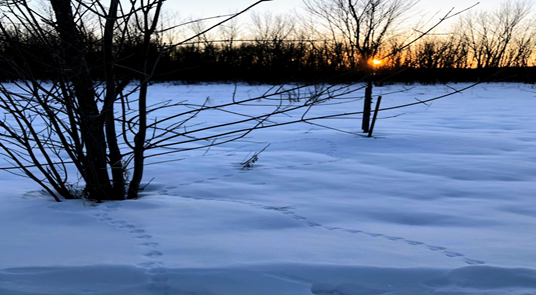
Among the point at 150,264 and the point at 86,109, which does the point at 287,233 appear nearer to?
the point at 150,264

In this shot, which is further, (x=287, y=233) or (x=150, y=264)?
(x=287, y=233)

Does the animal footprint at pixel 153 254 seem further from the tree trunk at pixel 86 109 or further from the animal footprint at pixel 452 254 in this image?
the animal footprint at pixel 452 254

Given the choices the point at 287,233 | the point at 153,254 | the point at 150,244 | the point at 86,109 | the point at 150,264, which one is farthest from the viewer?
the point at 86,109

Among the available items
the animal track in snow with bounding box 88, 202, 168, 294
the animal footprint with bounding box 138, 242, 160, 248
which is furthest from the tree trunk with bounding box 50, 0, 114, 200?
the animal footprint with bounding box 138, 242, 160, 248

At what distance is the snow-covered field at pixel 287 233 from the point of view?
60.2 inches

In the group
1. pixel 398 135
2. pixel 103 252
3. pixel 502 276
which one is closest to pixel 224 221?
pixel 103 252

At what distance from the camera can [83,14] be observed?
2.34 metres

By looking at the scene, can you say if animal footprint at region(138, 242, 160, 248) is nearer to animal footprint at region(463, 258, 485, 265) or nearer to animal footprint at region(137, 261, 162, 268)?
animal footprint at region(137, 261, 162, 268)

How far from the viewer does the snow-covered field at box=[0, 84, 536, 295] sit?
1.53 meters

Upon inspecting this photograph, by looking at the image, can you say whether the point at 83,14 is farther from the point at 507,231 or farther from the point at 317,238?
the point at 507,231

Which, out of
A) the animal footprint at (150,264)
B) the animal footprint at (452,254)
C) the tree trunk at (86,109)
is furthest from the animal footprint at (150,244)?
the animal footprint at (452,254)

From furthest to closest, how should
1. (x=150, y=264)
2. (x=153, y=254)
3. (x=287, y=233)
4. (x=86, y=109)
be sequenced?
(x=86, y=109), (x=287, y=233), (x=153, y=254), (x=150, y=264)

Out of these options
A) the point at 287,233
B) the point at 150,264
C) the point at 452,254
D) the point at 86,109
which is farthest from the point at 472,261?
the point at 86,109

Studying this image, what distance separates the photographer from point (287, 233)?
209cm
